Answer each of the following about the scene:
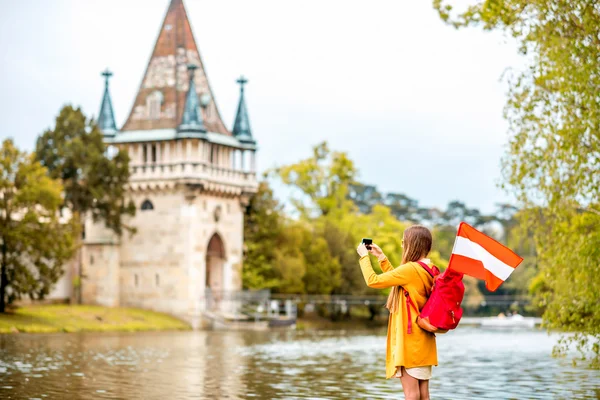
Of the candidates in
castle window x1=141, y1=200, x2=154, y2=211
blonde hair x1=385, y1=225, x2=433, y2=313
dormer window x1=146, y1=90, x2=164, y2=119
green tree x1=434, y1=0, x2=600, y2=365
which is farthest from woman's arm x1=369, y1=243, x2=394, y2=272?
dormer window x1=146, y1=90, x2=164, y2=119

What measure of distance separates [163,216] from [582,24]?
178ft

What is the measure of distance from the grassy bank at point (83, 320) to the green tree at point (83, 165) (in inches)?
207

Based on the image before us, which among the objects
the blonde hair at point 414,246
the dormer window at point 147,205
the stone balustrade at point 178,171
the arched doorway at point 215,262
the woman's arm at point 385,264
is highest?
the stone balustrade at point 178,171

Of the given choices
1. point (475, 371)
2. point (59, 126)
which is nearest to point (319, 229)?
point (59, 126)

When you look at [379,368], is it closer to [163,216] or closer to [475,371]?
[475,371]

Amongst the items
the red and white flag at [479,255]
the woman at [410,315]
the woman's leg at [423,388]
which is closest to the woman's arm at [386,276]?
the woman at [410,315]

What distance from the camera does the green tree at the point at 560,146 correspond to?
18391 mm

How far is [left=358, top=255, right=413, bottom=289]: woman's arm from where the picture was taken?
10289 mm

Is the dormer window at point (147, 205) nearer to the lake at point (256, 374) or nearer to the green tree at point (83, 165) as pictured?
the green tree at point (83, 165)

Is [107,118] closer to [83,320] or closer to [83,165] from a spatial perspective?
[83,165]

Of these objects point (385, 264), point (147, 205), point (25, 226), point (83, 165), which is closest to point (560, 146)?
point (385, 264)

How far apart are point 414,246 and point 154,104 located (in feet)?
210

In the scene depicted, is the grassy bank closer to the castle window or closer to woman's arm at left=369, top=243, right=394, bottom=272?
the castle window

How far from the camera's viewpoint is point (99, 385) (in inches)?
821
